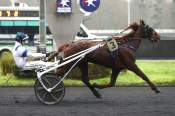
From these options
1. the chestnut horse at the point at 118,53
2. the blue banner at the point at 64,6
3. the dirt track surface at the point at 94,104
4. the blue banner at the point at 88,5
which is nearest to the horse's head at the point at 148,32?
the chestnut horse at the point at 118,53

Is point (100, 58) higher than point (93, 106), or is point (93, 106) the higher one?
point (100, 58)

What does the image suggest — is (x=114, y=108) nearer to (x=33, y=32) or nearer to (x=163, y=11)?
(x=33, y=32)

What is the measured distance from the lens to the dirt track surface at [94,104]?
13.1m

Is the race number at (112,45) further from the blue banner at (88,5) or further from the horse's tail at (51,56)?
the blue banner at (88,5)

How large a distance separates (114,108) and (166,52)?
21.8 metres

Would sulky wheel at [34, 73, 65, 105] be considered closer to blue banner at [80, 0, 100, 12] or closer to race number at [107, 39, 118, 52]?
race number at [107, 39, 118, 52]

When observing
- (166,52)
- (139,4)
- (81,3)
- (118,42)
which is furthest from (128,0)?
(118,42)

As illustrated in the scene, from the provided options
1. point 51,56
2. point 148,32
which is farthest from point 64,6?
point 148,32

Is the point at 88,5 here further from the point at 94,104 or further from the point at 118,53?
the point at 94,104

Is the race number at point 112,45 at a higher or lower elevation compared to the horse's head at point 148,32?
lower

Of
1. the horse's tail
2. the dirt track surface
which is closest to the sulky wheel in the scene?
the dirt track surface

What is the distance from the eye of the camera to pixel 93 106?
1444 centimetres

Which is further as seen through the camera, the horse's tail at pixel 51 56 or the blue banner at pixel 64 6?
the blue banner at pixel 64 6

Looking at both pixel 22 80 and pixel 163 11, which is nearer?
pixel 22 80
